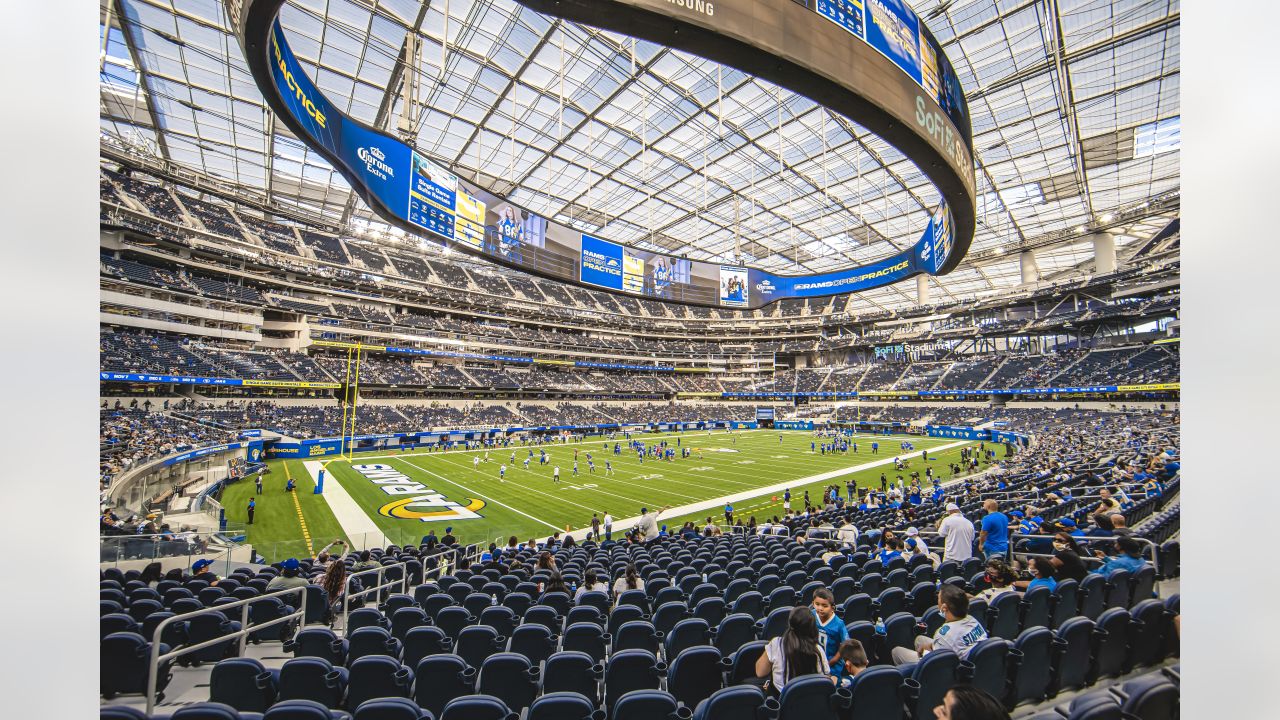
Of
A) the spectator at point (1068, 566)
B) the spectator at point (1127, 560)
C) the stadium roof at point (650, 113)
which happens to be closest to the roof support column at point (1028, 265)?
the stadium roof at point (650, 113)

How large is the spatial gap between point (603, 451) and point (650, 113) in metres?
25.6

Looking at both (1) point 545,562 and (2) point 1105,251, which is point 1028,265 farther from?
(1) point 545,562

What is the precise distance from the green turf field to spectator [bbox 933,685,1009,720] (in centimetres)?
1385

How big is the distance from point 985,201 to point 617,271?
116 ft

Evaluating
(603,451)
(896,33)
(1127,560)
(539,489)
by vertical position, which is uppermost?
Answer: (896,33)

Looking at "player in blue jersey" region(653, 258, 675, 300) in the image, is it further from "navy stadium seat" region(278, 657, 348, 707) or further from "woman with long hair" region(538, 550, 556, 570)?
"navy stadium seat" region(278, 657, 348, 707)

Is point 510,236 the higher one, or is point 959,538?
point 510,236

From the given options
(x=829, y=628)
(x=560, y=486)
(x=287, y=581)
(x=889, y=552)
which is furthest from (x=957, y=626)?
(x=560, y=486)

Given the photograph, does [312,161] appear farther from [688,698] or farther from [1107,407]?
[1107,407]

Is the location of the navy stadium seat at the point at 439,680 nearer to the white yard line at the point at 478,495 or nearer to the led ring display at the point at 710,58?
the led ring display at the point at 710,58

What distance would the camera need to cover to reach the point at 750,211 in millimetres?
39406

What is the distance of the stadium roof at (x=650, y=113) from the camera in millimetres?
21000

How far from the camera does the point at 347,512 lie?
66.4ft
